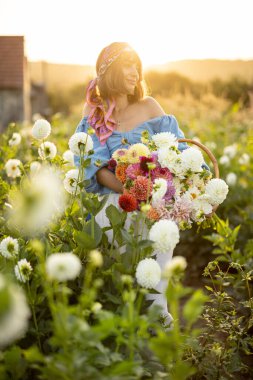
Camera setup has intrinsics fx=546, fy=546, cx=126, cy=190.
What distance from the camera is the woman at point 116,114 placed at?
3.02 meters

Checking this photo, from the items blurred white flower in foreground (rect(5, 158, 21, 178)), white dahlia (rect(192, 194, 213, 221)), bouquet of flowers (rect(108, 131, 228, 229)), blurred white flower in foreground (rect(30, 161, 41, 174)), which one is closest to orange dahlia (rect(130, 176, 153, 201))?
bouquet of flowers (rect(108, 131, 228, 229))

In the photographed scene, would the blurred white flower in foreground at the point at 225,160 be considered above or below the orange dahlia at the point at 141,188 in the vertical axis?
below

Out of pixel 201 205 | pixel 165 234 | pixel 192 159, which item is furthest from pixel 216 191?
pixel 165 234

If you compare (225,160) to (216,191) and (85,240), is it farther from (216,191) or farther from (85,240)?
(85,240)

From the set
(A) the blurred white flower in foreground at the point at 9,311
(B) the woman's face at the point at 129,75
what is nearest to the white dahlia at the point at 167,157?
(B) the woman's face at the point at 129,75

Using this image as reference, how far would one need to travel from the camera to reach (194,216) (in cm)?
242

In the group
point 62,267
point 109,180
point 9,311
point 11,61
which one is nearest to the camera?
point 9,311

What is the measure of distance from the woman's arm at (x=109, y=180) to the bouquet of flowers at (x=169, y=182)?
1.60ft

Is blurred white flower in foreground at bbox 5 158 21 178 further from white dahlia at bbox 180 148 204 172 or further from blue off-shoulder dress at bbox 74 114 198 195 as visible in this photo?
white dahlia at bbox 180 148 204 172

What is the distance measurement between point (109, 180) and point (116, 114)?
1.53 ft

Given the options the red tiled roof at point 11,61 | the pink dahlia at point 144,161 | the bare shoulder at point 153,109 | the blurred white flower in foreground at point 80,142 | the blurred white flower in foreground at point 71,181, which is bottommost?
the blurred white flower in foreground at point 71,181

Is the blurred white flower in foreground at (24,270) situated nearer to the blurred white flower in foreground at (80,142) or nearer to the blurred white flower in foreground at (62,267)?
the blurred white flower in foreground at (62,267)

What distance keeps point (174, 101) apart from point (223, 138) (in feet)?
17.9

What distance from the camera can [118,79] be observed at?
122 inches
